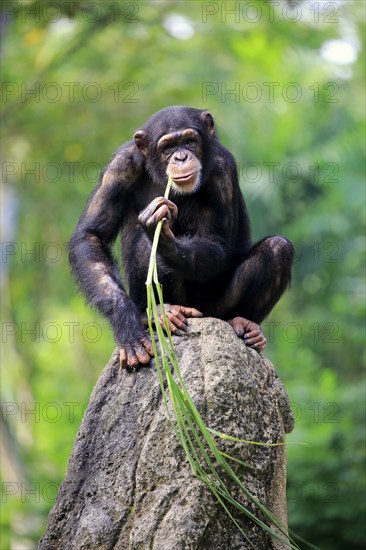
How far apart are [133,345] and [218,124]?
12986 millimetres

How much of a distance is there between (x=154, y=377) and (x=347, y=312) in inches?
377

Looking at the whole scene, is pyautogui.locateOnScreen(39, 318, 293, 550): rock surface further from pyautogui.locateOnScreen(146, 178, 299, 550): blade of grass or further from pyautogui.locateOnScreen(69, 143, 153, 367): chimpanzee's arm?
pyautogui.locateOnScreen(69, 143, 153, 367): chimpanzee's arm

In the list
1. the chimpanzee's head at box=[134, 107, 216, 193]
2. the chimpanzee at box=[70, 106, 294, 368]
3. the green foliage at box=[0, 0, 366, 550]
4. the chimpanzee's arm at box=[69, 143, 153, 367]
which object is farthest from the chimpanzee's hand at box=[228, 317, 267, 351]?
the green foliage at box=[0, 0, 366, 550]

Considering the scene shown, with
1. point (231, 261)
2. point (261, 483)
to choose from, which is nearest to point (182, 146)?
point (231, 261)

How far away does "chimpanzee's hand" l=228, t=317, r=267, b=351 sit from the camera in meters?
6.09

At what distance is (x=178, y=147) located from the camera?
655 cm

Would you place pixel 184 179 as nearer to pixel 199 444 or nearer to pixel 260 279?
pixel 260 279

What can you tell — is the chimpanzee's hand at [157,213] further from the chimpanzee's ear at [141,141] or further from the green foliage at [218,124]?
the green foliage at [218,124]

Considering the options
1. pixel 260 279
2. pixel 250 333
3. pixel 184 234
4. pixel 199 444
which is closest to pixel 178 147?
pixel 184 234

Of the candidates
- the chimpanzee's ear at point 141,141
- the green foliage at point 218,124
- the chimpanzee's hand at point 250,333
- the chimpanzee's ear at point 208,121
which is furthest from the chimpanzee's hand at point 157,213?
the green foliage at point 218,124

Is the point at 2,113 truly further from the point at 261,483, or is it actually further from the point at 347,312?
the point at 261,483

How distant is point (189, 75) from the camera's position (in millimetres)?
17453

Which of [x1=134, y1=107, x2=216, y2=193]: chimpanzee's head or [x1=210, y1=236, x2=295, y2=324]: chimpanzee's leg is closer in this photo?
[x1=134, y1=107, x2=216, y2=193]: chimpanzee's head

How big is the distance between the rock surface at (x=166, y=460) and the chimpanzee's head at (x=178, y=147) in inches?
48.2
